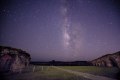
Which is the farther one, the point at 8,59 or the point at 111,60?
the point at 111,60

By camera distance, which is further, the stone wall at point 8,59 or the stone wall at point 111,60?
the stone wall at point 111,60

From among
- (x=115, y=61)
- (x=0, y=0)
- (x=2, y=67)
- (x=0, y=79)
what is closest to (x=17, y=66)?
(x=2, y=67)

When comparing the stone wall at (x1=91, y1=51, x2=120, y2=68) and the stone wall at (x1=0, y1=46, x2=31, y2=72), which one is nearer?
the stone wall at (x1=0, y1=46, x2=31, y2=72)

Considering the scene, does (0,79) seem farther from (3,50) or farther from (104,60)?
(104,60)

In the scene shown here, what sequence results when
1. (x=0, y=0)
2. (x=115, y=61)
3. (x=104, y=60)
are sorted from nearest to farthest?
1. (x=0, y=0)
2. (x=115, y=61)
3. (x=104, y=60)

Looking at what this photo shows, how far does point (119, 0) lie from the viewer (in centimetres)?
1681

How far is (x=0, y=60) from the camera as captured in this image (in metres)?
25.6

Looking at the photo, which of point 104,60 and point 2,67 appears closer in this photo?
point 2,67

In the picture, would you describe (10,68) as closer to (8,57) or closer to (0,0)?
(8,57)

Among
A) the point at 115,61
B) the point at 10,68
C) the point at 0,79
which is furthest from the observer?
the point at 115,61

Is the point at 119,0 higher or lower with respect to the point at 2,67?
higher

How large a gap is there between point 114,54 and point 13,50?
45.0m

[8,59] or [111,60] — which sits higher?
[111,60]

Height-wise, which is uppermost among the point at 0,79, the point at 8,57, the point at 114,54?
the point at 114,54
